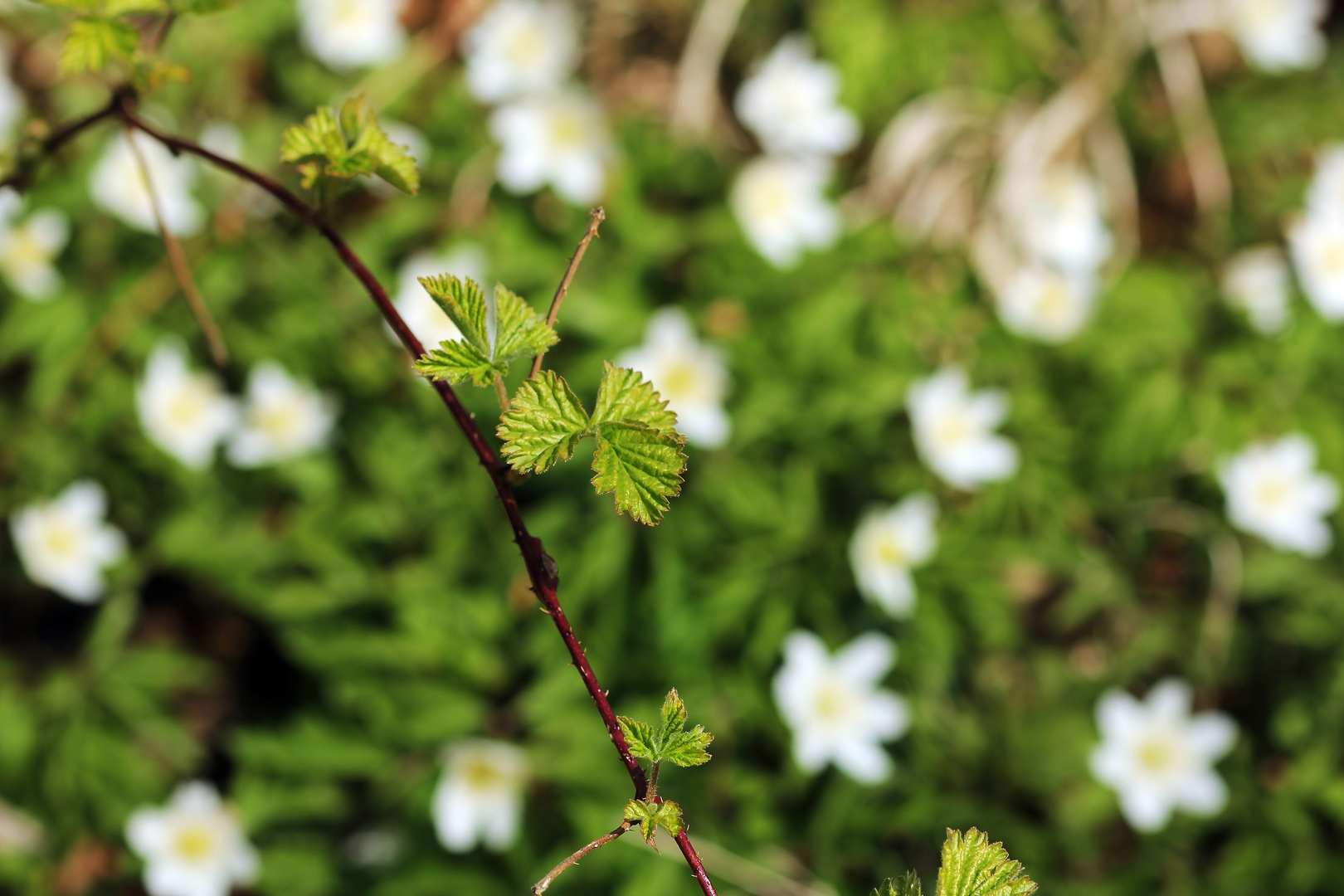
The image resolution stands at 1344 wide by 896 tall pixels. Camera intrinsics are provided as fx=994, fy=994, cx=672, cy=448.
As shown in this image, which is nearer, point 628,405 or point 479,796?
point 628,405

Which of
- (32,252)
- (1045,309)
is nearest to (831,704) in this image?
(1045,309)

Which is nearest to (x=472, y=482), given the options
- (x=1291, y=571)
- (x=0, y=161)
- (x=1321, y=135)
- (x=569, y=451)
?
(x=0, y=161)

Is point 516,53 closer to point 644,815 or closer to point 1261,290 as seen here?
point 1261,290

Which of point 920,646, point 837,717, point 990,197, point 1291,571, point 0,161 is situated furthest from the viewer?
point 990,197

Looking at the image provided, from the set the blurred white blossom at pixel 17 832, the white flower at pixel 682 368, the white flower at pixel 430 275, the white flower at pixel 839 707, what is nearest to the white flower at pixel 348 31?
the white flower at pixel 430 275

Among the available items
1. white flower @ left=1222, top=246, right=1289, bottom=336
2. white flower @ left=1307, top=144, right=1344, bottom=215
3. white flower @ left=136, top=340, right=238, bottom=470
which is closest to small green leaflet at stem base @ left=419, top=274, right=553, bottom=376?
white flower @ left=136, top=340, right=238, bottom=470

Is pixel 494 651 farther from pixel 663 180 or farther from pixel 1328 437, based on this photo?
pixel 1328 437
